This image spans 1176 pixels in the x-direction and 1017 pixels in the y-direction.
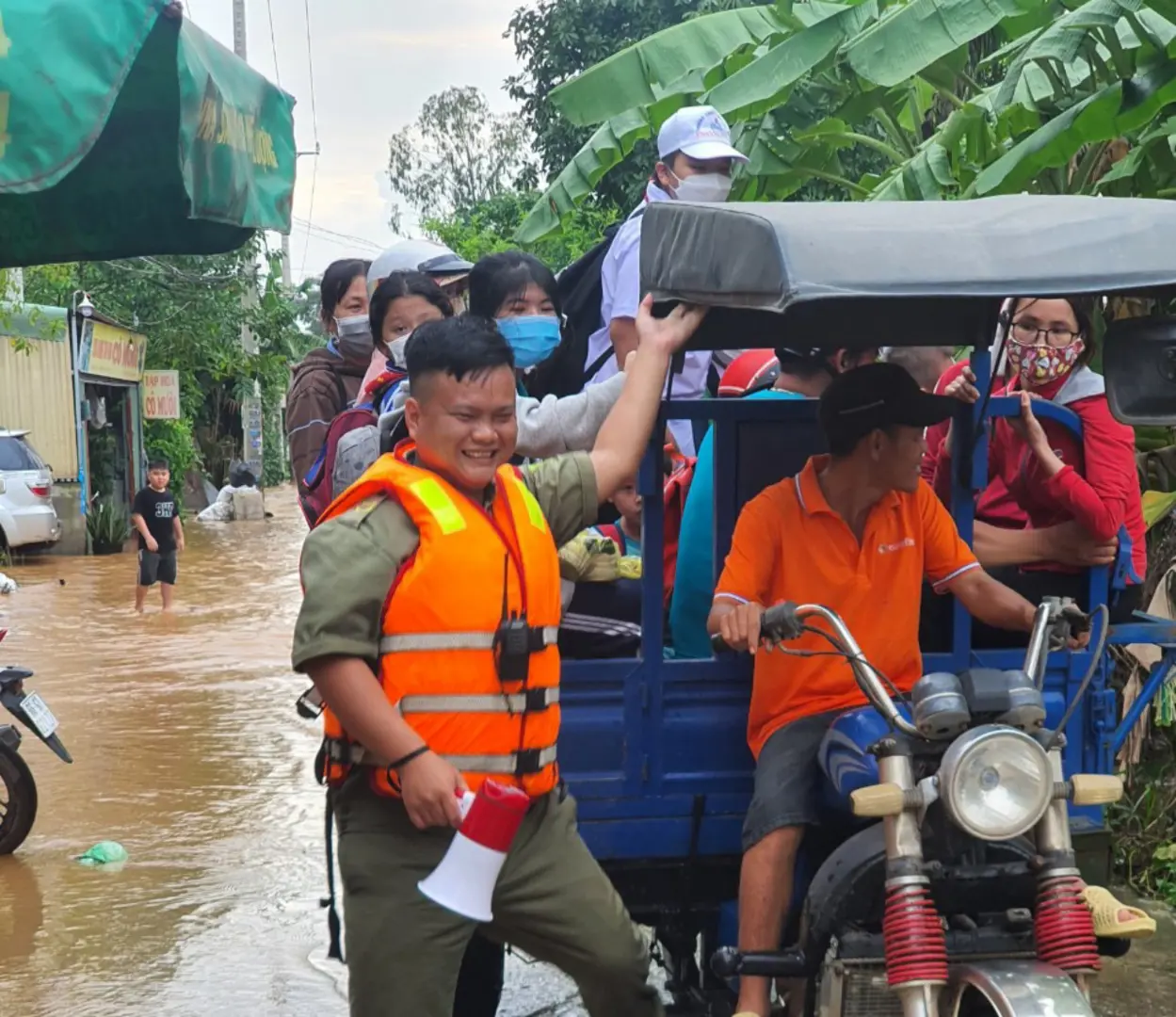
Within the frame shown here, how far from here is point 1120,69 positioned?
5.75 meters

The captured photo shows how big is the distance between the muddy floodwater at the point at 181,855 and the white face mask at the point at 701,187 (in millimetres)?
2489

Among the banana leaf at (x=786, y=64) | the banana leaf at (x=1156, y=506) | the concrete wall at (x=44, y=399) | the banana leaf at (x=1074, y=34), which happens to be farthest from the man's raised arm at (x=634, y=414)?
the concrete wall at (x=44, y=399)

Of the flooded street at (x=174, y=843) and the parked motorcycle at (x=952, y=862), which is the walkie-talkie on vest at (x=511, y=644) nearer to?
the parked motorcycle at (x=952, y=862)

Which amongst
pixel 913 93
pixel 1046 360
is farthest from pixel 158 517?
pixel 1046 360

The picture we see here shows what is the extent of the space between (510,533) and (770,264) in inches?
27.4

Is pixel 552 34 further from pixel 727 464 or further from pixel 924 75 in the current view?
pixel 727 464

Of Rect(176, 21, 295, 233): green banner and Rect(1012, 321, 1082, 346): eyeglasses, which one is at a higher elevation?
Rect(176, 21, 295, 233): green banner

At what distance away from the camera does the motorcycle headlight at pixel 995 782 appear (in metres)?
2.80

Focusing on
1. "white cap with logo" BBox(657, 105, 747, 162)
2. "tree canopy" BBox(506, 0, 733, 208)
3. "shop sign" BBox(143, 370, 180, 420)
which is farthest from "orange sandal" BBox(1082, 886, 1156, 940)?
"shop sign" BBox(143, 370, 180, 420)

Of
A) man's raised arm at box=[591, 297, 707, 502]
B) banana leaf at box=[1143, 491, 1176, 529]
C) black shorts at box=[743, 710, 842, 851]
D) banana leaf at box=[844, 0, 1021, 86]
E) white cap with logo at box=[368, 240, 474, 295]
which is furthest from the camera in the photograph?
banana leaf at box=[844, 0, 1021, 86]

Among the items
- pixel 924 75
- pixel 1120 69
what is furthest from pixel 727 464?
pixel 924 75

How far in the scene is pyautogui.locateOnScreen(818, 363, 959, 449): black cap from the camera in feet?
11.4

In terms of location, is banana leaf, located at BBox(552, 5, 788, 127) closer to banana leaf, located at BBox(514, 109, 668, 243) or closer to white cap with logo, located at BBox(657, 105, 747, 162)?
banana leaf, located at BBox(514, 109, 668, 243)

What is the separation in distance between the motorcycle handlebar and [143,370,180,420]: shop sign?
23.0 m
